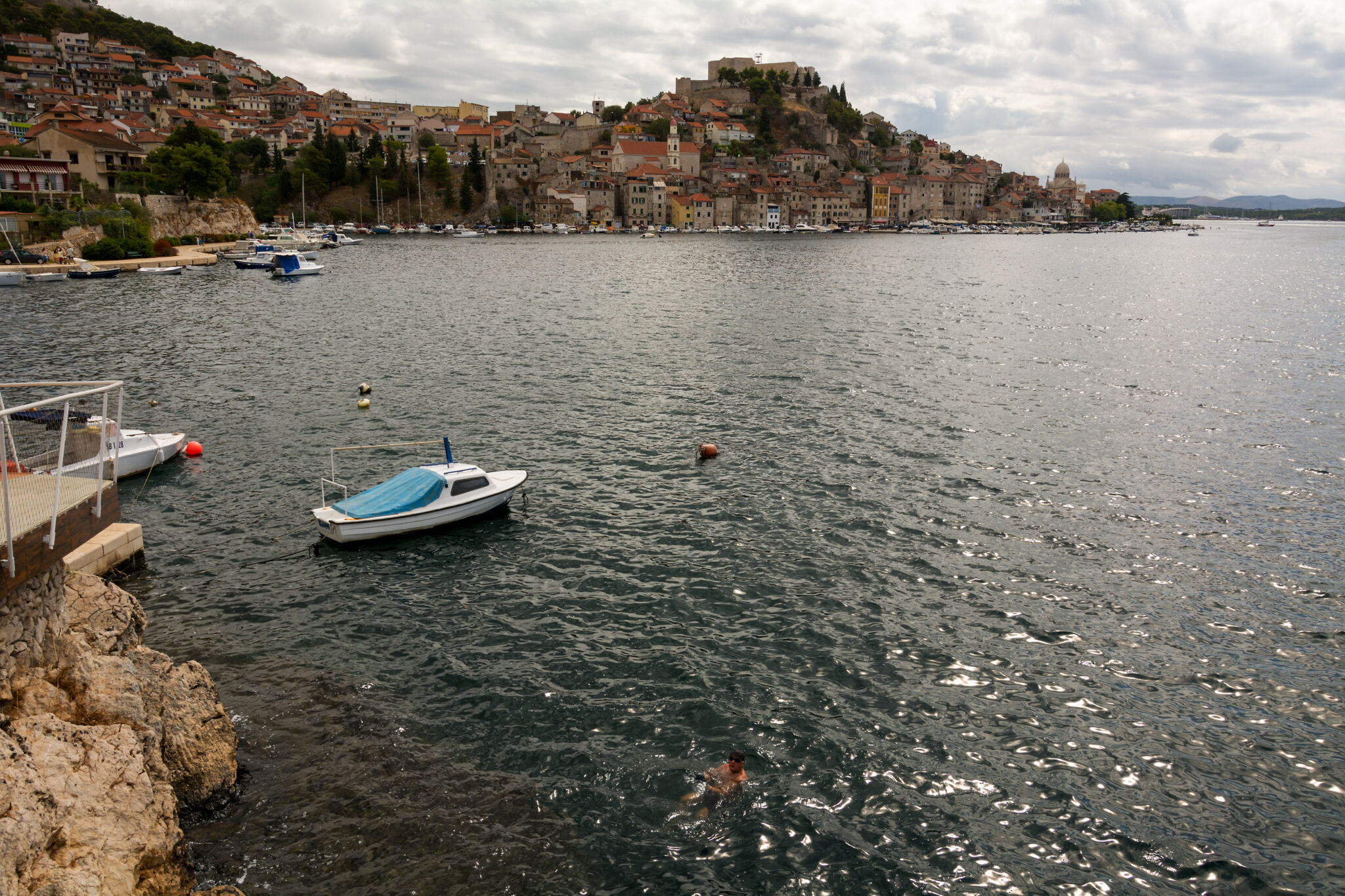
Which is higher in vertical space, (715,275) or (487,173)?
(487,173)

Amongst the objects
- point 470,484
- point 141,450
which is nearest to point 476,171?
point 141,450

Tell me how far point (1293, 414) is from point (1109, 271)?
287 feet

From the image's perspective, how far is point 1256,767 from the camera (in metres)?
12.9

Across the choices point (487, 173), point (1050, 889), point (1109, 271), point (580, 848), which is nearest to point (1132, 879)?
point (1050, 889)

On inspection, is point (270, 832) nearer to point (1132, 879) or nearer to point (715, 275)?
point (1132, 879)

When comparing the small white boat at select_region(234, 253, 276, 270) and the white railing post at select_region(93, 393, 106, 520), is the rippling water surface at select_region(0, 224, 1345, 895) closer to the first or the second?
the white railing post at select_region(93, 393, 106, 520)

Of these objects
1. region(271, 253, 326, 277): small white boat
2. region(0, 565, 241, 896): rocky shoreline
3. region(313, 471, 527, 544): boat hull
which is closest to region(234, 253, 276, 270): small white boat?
region(271, 253, 326, 277): small white boat

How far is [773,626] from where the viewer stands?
1688 centimetres

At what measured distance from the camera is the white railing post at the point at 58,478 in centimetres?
916

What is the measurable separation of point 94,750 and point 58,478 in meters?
3.36

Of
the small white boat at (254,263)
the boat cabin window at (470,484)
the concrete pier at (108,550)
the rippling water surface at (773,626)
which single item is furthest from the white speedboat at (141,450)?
the small white boat at (254,263)

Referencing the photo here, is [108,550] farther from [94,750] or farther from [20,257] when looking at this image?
[20,257]

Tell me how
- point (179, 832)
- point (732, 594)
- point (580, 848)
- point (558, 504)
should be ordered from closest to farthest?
1. point (179, 832)
2. point (580, 848)
3. point (732, 594)
4. point (558, 504)

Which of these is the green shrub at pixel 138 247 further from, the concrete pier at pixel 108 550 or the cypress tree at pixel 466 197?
the cypress tree at pixel 466 197
